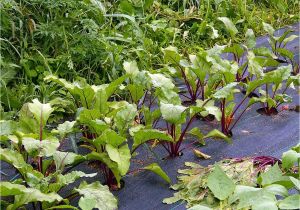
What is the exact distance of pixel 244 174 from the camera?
1979 millimetres

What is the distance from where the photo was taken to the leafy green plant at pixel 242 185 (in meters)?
1.58

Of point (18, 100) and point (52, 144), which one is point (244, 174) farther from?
point (18, 100)

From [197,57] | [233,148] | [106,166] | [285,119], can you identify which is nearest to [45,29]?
[197,57]

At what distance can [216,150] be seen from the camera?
232 cm

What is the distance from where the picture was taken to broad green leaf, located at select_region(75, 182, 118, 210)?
168 cm

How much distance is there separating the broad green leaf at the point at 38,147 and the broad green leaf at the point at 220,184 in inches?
25.1

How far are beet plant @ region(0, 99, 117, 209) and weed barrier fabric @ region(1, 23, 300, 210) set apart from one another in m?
0.15

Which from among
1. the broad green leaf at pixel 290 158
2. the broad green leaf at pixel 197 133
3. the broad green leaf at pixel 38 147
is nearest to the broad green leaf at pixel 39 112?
the broad green leaf at pixel 38 147

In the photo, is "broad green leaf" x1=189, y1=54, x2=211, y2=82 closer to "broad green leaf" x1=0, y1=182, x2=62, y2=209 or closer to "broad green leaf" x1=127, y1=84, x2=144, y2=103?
"broad green leaf" x1=127, y1=84, x2=144, y2=103

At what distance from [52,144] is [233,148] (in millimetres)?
1003

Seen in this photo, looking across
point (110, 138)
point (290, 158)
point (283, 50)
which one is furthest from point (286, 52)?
point (110, 138)

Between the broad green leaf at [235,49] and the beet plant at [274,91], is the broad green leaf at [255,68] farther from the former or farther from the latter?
the broad green leaf at [235,49]

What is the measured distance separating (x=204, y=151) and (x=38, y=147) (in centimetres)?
92

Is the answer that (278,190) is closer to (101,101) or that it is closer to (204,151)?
(204,151)
